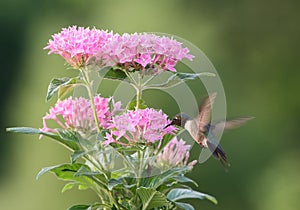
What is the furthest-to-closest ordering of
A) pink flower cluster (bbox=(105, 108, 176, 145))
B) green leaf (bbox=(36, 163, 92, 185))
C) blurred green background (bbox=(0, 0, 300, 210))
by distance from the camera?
blurred green background (bbox=(0, 0, 300, 210)), green leaf (bbox=(36, 163, 92, 185)), pink flower cluster (bbox=(105, 108, 176, 145))

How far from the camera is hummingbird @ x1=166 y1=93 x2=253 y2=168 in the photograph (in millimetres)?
1256

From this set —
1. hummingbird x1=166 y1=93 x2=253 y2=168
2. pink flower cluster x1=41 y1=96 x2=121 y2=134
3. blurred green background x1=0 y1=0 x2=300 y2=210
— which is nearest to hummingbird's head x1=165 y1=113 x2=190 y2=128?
hummingbird x1=166 y1=93 x2=253 y2=168

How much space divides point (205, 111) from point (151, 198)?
210 mm

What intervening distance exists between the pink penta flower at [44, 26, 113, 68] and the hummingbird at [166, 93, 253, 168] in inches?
8.3

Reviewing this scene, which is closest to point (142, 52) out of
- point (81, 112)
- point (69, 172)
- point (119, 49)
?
point (119, 49)

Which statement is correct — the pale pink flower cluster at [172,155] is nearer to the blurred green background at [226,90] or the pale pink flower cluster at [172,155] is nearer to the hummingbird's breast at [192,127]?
the hummingbird's breast at [192,127]

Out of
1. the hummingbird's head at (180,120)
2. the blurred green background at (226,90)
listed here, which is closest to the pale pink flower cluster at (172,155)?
the hummingbird's head at (180,120)

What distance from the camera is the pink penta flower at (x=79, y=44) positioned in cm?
113

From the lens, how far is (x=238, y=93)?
488 cm

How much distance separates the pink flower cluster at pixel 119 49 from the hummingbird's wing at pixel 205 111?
0.12m

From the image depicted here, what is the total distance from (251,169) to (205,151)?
3448mm

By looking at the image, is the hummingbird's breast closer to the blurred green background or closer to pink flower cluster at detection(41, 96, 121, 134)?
pink flower cluster at detection(41, 96, 121, 134)

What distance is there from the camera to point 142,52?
113 centimetres

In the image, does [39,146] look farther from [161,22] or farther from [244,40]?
[244,40]
